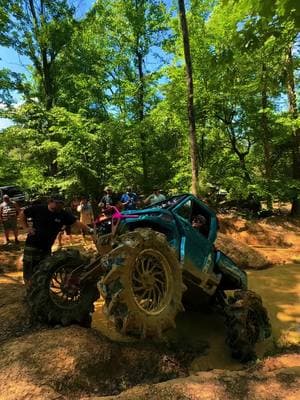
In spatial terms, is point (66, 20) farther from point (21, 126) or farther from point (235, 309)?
point (235, 309)

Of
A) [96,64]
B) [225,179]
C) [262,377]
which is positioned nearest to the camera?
[262,377]

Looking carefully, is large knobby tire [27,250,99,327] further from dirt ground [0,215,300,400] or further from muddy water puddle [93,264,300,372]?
muddy water puddle [93,264,300,372]

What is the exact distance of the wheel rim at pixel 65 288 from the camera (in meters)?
6.14

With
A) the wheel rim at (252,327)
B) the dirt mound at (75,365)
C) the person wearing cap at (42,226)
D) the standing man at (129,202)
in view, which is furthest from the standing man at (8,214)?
the dirt mound at (75,365)

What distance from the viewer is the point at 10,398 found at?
402 cm

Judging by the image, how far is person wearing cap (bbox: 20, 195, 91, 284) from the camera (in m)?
6.85

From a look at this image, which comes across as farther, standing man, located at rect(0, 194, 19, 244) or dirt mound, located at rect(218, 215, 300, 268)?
dirt mound, located at rect(218, 215, 300, 268)

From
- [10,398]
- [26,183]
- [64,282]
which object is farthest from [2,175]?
[10,398]

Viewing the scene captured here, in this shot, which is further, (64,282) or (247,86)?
(247,86)

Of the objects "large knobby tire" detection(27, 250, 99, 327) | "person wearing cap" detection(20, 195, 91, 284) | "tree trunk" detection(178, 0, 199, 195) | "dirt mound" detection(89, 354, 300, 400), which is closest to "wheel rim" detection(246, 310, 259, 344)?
"dirt mound" detection(89, 354, 300, 400)

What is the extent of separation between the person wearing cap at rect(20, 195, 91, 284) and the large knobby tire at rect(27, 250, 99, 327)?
0.78 metres

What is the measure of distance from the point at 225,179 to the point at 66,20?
14.3 meters

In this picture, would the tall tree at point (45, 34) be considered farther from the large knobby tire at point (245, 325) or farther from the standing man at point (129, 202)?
the large knobby tire at point (245, 325)

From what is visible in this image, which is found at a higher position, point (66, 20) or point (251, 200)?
point (66, 20)
